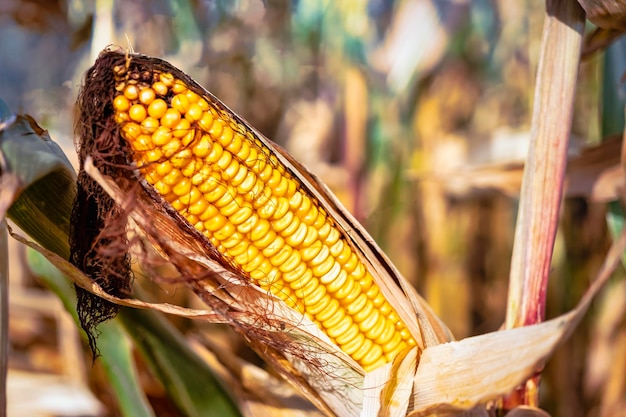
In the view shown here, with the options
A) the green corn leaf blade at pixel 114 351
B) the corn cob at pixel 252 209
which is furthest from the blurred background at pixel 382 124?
the corn cob at pixel 252 209

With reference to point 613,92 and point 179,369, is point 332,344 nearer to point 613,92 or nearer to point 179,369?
point 179,369

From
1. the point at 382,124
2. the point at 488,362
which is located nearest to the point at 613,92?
the point at 382,124

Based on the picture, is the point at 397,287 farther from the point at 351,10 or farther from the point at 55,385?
the point at 351,10

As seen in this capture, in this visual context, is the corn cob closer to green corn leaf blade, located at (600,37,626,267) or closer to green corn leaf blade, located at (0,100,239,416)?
green corn leaf blade, located at (0,100,239,416)

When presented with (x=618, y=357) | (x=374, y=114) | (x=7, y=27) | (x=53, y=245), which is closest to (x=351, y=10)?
(x=374, y=114)

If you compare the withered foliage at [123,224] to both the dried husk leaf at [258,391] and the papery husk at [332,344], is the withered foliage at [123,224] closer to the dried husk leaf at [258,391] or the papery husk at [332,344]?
the papery husk at [332,344]

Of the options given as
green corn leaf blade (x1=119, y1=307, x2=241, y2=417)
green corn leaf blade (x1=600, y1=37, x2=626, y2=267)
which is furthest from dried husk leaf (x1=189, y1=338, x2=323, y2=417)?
green corn leaf blade (x1=600, y1=37, x2=626, y2=267)
